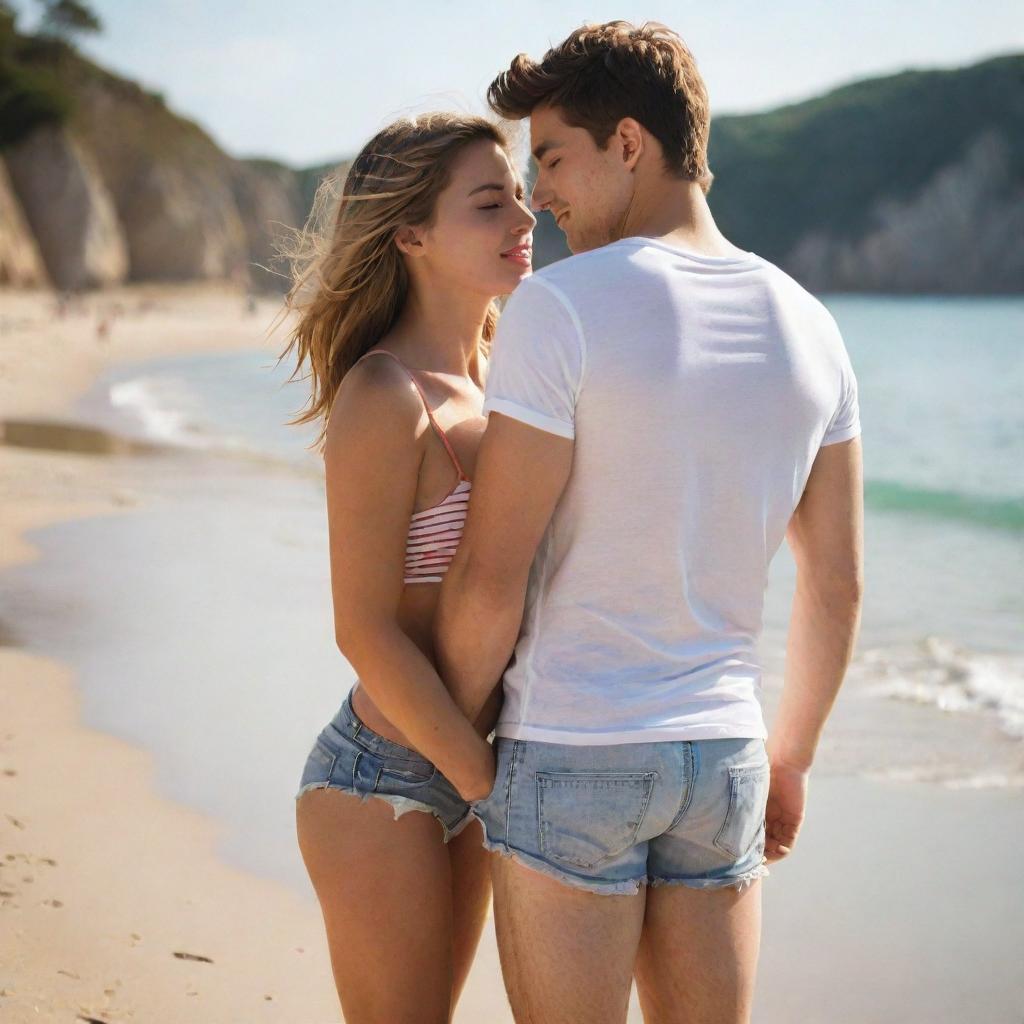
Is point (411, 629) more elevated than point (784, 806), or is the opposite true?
point (411, 629)

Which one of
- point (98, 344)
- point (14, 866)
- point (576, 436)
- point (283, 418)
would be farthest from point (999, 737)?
point (98, 344)

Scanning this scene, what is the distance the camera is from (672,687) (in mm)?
1824

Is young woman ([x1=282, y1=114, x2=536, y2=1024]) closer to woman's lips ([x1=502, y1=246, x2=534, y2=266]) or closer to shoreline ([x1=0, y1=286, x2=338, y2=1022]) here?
woman's lips ([x1=502, y1=246, x2=534, y2=266])

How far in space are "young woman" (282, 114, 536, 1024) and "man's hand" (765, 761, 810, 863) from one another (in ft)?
1.82

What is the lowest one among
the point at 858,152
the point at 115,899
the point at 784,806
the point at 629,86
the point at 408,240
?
the point at 115,899

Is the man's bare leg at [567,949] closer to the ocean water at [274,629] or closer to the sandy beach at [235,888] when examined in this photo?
the ocean water at [274,629]

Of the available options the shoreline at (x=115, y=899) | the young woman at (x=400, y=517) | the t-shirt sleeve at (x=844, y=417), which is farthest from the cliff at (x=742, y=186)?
the t-shirt sleeve at (x=844, y=417)

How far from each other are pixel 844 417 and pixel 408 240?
0.85m

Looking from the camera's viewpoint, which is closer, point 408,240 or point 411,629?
point 411,629

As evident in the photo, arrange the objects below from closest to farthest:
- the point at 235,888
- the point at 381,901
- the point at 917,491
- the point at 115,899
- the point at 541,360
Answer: the point at 541,360 < the point at 381,901 < the point at 115,899 < the point at 235,888 < the point at 917,491

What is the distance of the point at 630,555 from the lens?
1792mm

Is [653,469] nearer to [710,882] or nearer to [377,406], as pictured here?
[377,406]

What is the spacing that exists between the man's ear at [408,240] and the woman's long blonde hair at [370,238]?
1 cm

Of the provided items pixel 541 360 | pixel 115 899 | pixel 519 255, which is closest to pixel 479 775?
pixel 541 360
